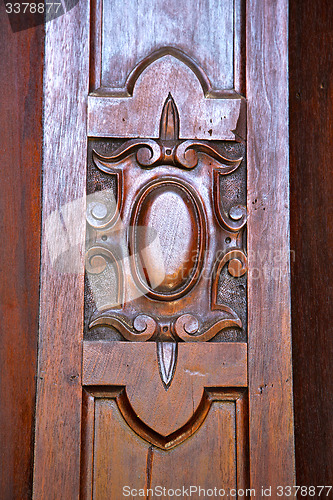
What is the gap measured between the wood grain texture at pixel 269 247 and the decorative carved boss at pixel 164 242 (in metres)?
0.04

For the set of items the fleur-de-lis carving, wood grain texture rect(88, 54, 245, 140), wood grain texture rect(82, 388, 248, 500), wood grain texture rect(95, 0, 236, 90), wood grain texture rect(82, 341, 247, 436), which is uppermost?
wood grain texture rect(95, 0, 236, 90)

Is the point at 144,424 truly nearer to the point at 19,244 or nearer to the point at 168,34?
the point at 19,244

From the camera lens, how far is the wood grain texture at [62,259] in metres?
0.79

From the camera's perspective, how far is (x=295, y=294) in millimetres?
883

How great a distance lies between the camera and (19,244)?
846 millimetres

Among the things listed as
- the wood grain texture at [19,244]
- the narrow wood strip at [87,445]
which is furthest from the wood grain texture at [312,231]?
the wood grain texture at [19,244]

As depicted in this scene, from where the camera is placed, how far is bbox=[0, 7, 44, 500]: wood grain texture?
81 cm

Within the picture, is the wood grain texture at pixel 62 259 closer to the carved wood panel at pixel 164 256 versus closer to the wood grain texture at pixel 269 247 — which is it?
the carved wood panel at pixel 164 256
